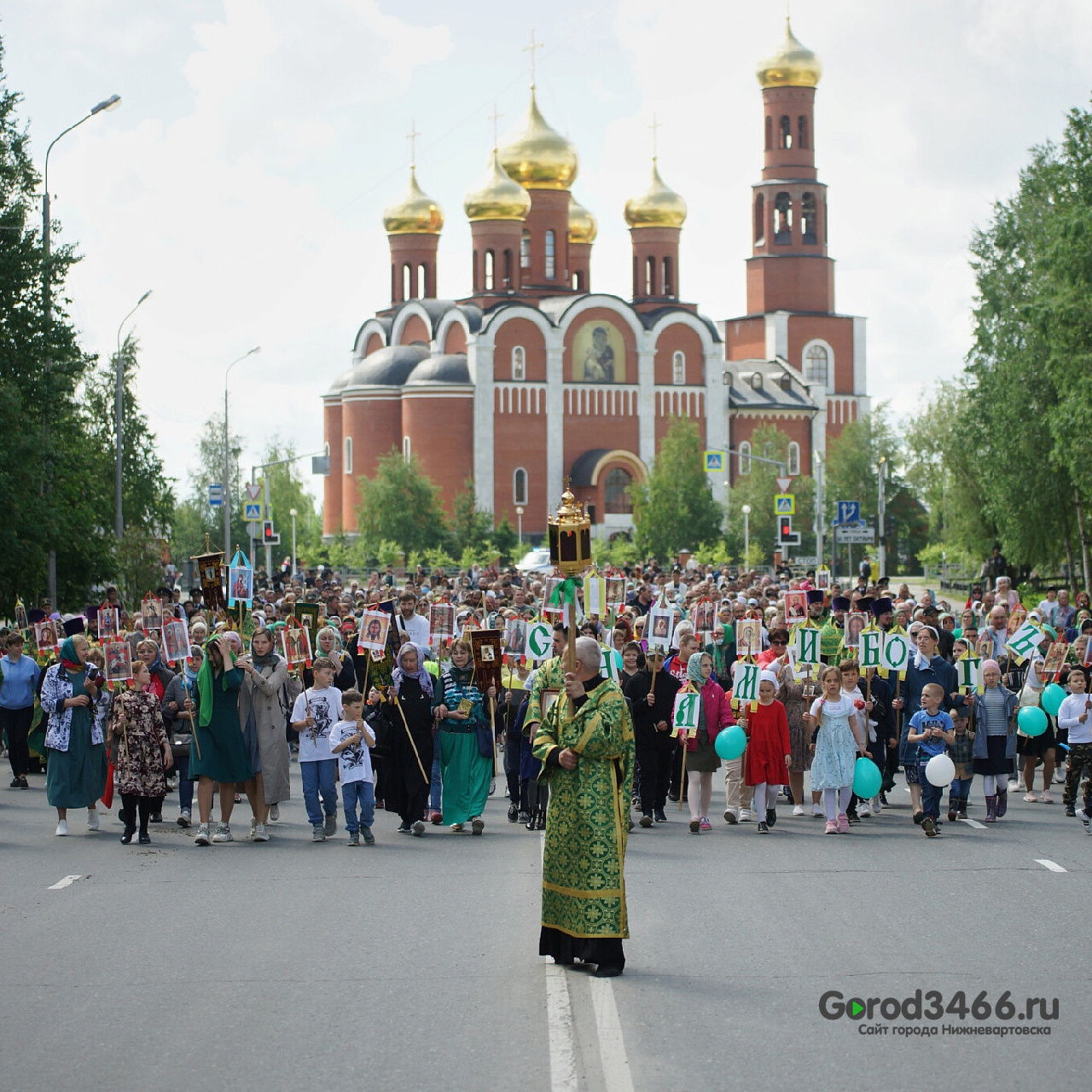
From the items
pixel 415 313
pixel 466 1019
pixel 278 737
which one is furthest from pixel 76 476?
pixel 415 313

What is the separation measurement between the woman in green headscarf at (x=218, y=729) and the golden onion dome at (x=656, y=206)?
72.6 meters

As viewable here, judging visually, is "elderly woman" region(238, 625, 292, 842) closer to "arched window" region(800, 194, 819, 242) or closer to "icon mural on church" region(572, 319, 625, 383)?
"icon mural on church" region(572, 319, 625, 383)

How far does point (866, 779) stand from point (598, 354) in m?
64.2

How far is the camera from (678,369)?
79.1 meters

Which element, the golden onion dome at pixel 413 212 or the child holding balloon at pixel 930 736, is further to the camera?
the golden onion dome at pixel 413 212

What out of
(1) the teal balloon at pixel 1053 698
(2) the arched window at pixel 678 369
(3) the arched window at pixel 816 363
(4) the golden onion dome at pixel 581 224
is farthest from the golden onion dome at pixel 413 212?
(1) the teal balloon at pixel 1053 698

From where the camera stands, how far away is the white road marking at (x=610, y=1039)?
661cm

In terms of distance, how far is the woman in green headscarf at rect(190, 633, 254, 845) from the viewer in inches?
523

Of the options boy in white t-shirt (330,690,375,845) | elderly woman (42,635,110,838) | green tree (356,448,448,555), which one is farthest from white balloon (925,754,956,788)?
green tree (356,448,448,555)

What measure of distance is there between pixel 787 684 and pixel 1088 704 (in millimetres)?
2491

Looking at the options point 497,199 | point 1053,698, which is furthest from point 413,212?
point 1053,698

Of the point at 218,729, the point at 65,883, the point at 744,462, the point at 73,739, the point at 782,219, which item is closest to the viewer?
the point at 65,883

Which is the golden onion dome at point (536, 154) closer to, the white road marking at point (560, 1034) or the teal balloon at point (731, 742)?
the teal balloon at point (731, 742)

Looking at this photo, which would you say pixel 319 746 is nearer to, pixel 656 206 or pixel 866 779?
pixel 866 779
